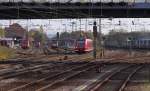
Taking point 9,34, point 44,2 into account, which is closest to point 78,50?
point 44,2

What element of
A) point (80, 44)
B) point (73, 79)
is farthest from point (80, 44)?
point (73, 79)

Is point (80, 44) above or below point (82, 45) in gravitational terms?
above

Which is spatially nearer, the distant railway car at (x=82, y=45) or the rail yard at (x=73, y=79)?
the rail yard at (x=73, y=79)

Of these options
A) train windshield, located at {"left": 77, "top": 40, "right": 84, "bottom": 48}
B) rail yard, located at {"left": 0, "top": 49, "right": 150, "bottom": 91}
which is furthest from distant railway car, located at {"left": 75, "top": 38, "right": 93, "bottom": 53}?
rail yard, located at {"left": 0, "top": 49, "right": 150, "bottom": 91}

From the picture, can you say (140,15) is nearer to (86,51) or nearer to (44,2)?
(44,2)

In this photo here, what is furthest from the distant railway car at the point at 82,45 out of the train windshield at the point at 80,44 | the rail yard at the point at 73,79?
the rail yard at the point at 73,79

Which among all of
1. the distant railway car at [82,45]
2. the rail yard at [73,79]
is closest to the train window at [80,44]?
the distant railway car at [82,45]

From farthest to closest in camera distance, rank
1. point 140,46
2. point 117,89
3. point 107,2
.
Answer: point 140,46, point 107,2, point 117,89

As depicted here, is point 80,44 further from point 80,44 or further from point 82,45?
point 82,45

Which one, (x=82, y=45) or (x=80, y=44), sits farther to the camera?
(x=82, y=45)

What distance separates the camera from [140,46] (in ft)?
447

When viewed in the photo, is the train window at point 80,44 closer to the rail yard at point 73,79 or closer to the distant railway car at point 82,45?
the distant railway car at point 82,45

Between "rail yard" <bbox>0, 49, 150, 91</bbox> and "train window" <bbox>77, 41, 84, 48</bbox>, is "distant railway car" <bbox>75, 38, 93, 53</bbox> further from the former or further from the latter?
"rail yard" <bbox>0, 49, 150, 91</bbox>

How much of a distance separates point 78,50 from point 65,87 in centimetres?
6263
